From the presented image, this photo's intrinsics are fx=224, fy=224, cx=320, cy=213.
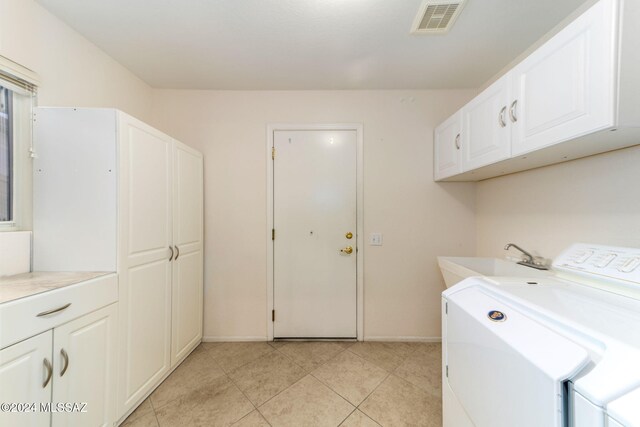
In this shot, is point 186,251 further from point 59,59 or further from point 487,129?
point 487,129

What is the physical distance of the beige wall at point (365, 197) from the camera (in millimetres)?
2186

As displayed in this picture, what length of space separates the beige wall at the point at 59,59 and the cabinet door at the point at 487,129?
2.70 meters

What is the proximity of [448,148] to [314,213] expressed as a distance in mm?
1316

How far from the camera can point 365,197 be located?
7.22 ft

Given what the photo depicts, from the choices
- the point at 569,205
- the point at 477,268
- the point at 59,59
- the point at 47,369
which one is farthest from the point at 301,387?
the point at 59,59

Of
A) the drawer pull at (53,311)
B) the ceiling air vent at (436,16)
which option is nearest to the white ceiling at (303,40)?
the ceiling air vent at (436,16)

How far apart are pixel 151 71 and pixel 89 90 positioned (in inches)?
20.2

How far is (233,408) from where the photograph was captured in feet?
4.71

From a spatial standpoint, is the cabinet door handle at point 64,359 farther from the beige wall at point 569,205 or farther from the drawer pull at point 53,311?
the beige wall at point 569,205

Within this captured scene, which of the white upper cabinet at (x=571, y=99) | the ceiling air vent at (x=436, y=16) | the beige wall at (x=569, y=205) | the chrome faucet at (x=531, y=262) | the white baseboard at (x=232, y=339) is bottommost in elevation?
the white baseboard at (x=232, y=339)

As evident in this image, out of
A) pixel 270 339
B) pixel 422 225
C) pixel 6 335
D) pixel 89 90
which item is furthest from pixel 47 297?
pixel 422 225

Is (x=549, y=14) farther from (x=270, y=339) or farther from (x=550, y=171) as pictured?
(x=270, y=339)

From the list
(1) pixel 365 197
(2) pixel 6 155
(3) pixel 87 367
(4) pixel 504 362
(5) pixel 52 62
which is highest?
(5) pixel 52 62

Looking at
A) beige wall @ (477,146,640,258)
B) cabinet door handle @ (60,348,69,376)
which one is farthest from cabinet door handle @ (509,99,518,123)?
cabinet door handle @ (60,348,69,376)
